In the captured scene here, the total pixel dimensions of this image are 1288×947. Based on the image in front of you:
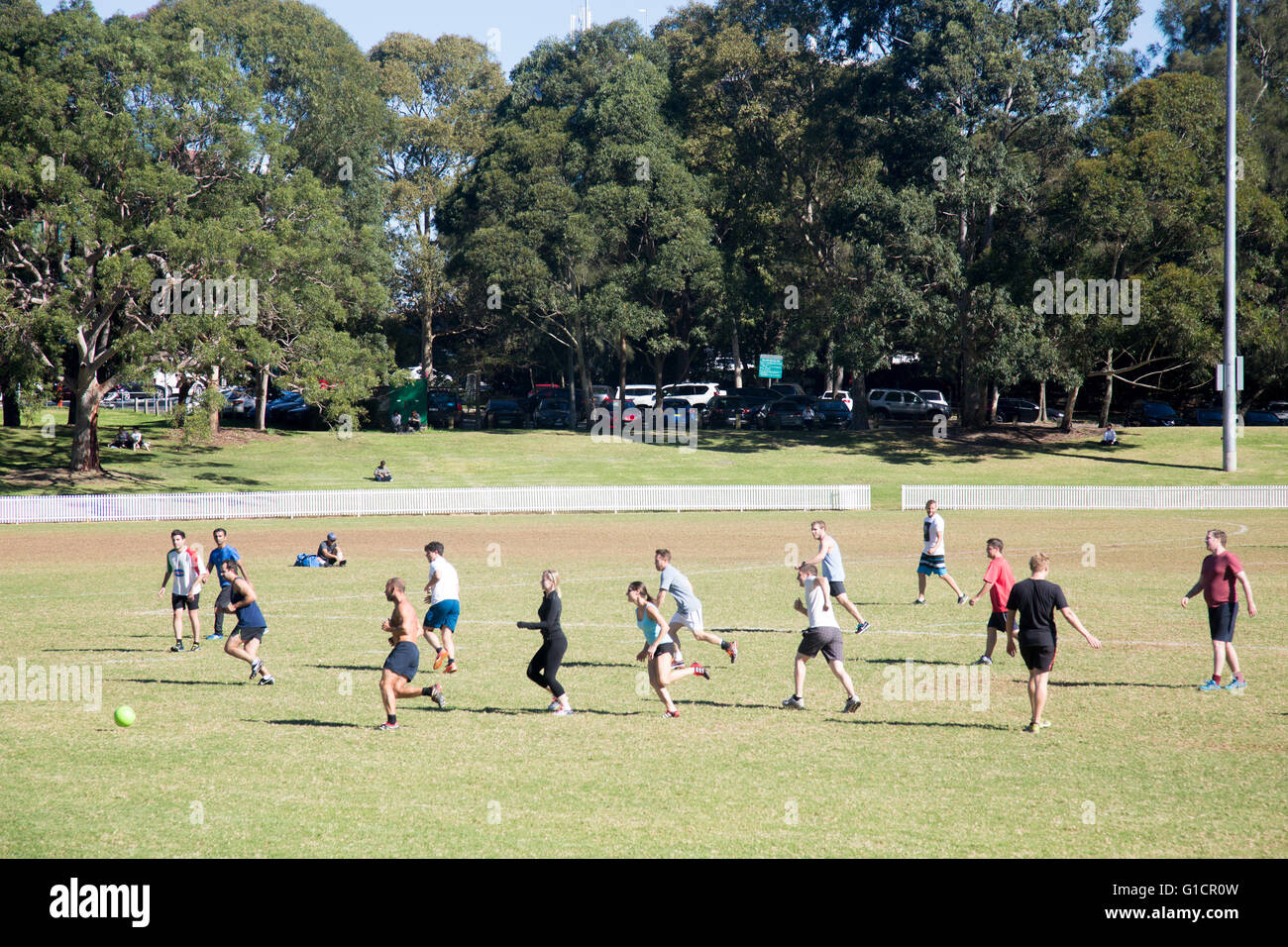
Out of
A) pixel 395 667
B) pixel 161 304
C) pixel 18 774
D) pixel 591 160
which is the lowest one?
pixel 18 774

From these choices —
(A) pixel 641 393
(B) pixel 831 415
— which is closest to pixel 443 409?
(A) pixel 641 393

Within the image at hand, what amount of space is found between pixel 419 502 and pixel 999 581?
25.9 m

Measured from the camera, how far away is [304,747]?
1123cm

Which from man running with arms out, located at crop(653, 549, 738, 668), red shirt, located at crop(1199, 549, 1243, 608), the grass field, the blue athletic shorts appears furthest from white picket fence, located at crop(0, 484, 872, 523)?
red shirt, located at crop(1199, 549, 1243, 608)

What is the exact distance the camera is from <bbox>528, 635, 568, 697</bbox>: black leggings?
12133 millimetres

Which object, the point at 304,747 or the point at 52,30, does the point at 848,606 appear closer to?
the point at 304,747

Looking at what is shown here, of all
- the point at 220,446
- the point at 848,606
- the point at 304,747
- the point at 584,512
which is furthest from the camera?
the point at 220,446

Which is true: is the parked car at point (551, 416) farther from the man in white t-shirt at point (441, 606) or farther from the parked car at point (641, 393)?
the man in white t-shirt at point (441, 606)

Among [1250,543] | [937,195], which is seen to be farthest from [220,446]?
[1250,543]

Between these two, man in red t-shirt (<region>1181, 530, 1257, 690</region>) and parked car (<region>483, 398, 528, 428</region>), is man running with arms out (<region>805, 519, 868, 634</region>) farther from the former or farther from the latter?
parked car (<region>483, 398, 528, 428</region>)

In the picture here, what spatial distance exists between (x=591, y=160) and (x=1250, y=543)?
4007 centimetres

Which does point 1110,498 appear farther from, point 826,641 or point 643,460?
point 826,641

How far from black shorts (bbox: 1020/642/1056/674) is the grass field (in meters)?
0.78

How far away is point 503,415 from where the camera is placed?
61.2 meters
